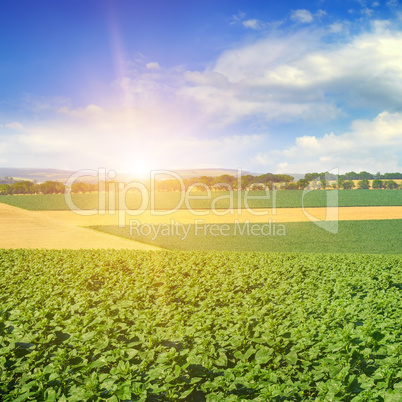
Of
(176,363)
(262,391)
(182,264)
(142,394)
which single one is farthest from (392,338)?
(182,264)

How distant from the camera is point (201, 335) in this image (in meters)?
5.54

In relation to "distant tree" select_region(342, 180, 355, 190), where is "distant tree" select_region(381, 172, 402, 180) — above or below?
above

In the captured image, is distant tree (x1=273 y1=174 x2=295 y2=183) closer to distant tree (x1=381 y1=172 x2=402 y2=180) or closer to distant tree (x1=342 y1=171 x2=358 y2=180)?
distant tree (x1=342 y1=171 x2=358 y2=180)

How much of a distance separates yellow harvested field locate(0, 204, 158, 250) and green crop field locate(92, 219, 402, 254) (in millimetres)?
1873

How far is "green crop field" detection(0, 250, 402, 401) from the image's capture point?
4.04 meters

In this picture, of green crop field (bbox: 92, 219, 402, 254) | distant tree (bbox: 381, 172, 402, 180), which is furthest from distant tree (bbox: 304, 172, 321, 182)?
green crop field (bbox: 92, 219, 402, 254)

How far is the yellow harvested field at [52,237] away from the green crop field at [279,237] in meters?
1.87

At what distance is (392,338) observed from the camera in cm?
525

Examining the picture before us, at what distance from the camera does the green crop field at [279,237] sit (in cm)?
2392

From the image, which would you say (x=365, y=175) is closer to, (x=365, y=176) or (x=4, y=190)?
(x=365, y=176)

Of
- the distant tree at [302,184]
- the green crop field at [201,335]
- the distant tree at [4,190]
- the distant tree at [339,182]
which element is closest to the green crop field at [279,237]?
the green crop field at [201,335]

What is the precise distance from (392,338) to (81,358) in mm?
4719

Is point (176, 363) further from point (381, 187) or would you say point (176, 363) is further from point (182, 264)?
point (381, 187)

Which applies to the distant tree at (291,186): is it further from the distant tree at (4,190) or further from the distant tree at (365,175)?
the distant tree at (4,190)
